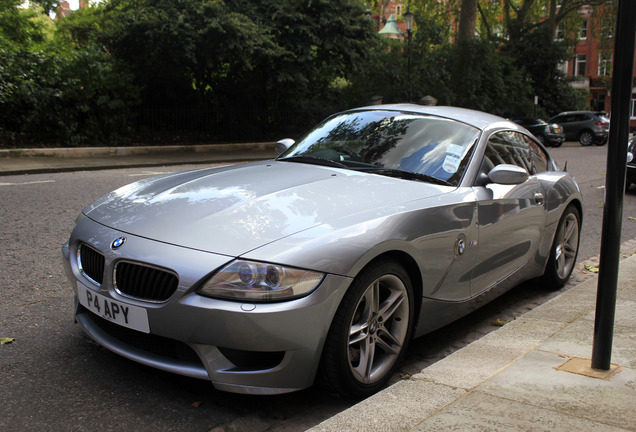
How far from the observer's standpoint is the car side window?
13.5ft

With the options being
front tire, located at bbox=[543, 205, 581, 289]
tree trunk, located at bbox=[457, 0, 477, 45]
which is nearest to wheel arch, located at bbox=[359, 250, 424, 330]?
front tire, located at bbox=[543, 205, 581, 289]

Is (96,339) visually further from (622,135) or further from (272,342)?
(622,135)

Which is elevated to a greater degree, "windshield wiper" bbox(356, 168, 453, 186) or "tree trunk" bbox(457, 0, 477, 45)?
"tree trunk" bbox(457, 0, 477, 45)

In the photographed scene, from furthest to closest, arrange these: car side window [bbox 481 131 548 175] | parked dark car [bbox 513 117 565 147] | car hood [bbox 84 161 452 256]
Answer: parked dark car [bbox 513 117 565 147] → car side window [bbox 481 131 548 175] → car hood [bbox 84 161 452 256]

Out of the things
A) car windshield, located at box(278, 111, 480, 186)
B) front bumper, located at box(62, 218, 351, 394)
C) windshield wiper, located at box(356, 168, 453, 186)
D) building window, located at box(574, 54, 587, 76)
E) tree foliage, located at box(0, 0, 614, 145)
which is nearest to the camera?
front bumper, located at box(62, 218, 351, 394)

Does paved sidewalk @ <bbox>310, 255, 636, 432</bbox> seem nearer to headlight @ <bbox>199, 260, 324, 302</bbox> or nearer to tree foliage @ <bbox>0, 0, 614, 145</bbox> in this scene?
headlight @ <bbox>199, 260, 324, 302</bbox>

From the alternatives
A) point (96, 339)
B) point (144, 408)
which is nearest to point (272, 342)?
point (144, 408)

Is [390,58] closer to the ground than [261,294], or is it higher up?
higher up

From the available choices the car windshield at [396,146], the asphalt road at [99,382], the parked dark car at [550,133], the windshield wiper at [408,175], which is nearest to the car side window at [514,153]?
Answer: the car windshield at [396,146]

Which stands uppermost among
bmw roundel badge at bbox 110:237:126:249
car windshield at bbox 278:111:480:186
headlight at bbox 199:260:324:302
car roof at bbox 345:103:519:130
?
car roof at bbox 345:103:519:130

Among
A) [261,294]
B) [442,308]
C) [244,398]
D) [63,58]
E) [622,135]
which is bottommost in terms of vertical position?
[244,398]

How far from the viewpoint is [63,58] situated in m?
16.4

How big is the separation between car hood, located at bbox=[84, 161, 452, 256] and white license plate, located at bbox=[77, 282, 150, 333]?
334 millimetres

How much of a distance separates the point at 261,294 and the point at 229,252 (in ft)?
0.79
